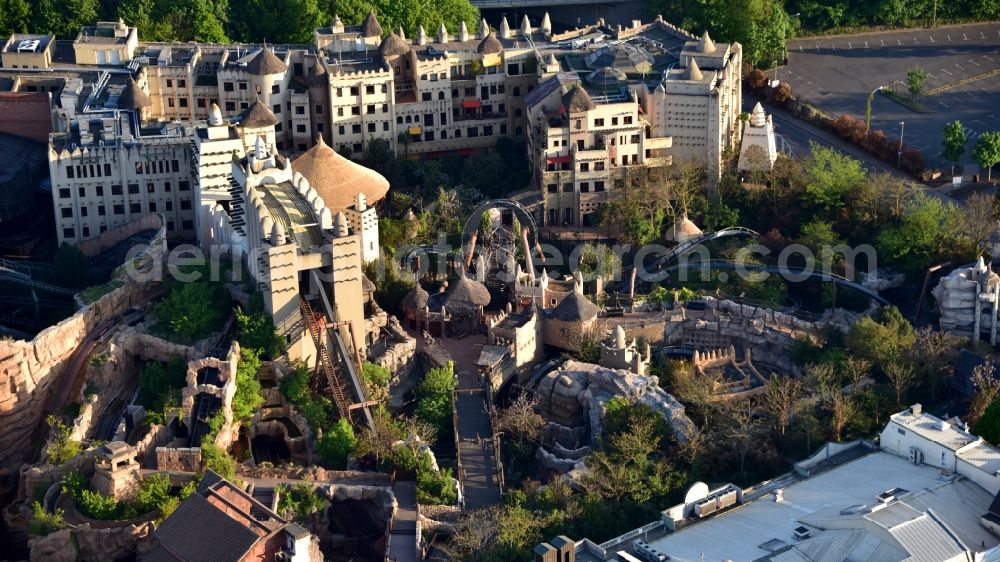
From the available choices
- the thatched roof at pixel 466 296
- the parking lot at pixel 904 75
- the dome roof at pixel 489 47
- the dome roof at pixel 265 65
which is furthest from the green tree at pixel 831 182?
the dome roof at pixel 265 65

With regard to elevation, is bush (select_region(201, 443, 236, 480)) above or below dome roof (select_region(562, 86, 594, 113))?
below

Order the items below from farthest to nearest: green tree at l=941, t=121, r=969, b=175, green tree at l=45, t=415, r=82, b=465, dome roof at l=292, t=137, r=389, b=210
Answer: green tree at l=941, t=121, r=969, b=175
dome roof at l=292, t=137, r=389, b=210
green tree at l=45, t=415, r=82, b=465

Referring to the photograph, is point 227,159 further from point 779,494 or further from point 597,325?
point 779,494

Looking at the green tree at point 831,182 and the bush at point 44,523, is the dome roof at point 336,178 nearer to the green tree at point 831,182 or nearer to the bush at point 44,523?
the green tree at point 831,182

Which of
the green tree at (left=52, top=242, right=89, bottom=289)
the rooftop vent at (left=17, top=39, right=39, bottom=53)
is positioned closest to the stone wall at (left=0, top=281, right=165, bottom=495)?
the green tree at (left=52, top=242, right=89, bottom=289)

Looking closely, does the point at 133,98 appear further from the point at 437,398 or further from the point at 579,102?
the point at 437,398

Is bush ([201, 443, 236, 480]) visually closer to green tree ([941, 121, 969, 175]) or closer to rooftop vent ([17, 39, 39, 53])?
rooftop vent ([17, 39, 39, 53])

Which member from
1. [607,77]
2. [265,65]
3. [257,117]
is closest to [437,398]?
Answer: [257,117]
